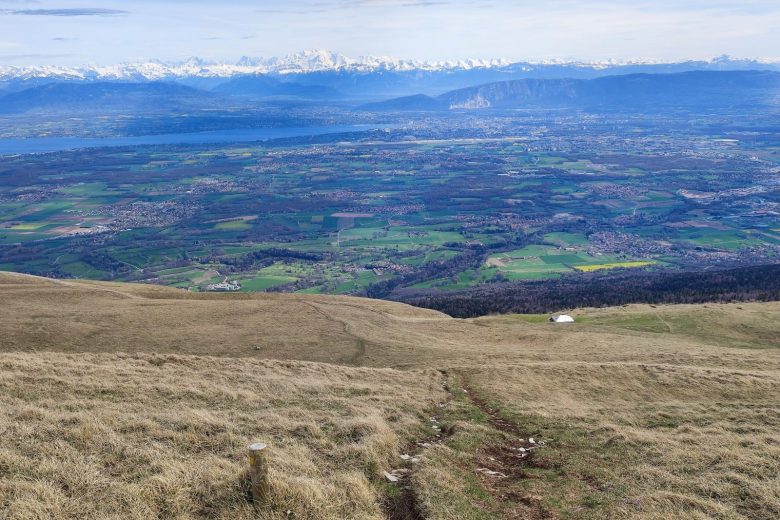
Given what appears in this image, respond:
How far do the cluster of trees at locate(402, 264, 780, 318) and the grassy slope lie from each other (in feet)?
152

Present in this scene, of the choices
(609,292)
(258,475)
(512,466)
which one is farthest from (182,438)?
(609,292)

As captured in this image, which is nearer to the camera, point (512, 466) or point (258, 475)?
point (258, 475)

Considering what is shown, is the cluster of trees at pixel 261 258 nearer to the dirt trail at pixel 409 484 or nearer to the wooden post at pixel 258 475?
the dirt trail at pixel 409 484

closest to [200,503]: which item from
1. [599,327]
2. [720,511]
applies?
[720,511]

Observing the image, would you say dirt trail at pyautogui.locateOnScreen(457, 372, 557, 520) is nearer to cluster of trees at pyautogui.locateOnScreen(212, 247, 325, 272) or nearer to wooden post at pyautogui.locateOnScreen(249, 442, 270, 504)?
wooden post at pyautogui.locateOnScreen(249, 442, 270, 504)

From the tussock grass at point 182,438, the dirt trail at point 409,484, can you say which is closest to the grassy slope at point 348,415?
the tussock grass at point 182,438

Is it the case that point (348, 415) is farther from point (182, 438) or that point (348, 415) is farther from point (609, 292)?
point (609, 292)

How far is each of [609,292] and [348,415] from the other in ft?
323

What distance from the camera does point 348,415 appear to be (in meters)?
21.4

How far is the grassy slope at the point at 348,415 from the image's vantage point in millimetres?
13844

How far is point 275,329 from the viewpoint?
42062mm

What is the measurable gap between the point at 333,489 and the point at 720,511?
383 inches

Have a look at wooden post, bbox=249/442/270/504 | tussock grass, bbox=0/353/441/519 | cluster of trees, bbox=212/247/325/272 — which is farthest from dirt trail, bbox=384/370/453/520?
cluster of trees, bbox=212/247/325/272

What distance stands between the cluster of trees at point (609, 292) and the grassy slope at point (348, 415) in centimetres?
4632
